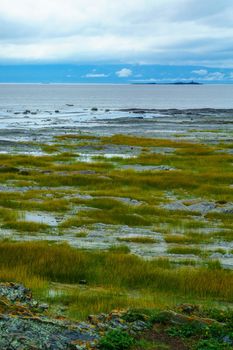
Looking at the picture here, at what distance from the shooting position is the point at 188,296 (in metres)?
15.2

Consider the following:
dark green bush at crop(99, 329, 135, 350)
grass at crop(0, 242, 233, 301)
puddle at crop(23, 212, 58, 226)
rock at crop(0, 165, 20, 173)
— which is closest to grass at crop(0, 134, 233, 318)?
grass at crop(0, 242, 233, 301)

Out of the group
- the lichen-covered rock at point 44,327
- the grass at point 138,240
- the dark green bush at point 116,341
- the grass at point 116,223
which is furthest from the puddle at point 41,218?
the dark green bush at point 116,341

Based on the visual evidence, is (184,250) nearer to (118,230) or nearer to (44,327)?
(118,230)

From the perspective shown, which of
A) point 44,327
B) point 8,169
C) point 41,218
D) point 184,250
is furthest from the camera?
point 8,169

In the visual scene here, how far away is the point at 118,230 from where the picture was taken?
24.0 metres

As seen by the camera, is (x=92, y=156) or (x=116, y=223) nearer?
(x=116, y=223)

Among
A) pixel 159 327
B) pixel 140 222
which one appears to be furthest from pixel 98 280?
pixel 140 222

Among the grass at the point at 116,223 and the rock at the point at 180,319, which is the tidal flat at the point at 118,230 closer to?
the grass at the point at 116,223

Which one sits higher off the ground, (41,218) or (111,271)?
(111,271)

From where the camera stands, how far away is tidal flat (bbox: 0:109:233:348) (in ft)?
50.4

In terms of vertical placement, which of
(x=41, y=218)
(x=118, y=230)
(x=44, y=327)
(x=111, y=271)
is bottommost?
(x=118, y=230)

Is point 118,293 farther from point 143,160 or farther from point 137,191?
point 143,160

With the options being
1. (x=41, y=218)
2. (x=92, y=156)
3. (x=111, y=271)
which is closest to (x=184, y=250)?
(x=111, y=271)

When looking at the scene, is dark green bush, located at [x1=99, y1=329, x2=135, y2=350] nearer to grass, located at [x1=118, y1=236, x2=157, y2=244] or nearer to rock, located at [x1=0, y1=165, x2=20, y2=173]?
grass, located at [x1=118, y1=236, x2=157, y2=244]
